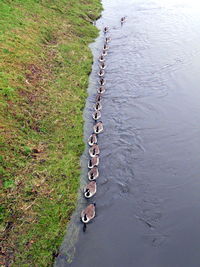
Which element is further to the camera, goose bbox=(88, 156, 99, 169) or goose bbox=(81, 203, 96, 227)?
goose bbox=(88, 156, 99, 169)

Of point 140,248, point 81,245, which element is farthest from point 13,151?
point 140,248

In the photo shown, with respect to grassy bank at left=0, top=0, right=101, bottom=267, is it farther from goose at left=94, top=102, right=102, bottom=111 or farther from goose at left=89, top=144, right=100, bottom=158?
goose at left=94, top=102, right=102, bottom=111

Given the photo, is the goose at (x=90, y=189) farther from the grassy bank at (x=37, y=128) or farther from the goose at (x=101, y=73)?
the goose at (x=101, y=73)

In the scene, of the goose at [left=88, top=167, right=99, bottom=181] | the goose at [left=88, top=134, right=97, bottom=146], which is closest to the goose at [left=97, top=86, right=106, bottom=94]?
the goose at [left=88, top=134, right=97, bottom=146]

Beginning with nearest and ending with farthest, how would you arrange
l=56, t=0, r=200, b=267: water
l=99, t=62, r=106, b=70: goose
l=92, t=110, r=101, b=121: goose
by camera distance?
l=56, t=0, r=200, b=267: water < l=92, t=110, r=101, b=121: goose < l=99, t=62, r=106, b=70: goose

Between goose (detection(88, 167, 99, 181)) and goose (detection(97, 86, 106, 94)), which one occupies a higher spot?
goose (detection(97, 86, 106, 94))

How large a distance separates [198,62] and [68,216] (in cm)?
2909

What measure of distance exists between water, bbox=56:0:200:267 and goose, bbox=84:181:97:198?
55cm

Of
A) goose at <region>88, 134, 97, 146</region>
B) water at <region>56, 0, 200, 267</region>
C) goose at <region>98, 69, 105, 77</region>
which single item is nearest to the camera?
water at <region>56, 0, 200, 267</region>

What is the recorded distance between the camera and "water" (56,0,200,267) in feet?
55.2

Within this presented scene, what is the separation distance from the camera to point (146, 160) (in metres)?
23.0

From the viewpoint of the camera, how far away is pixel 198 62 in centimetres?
3788

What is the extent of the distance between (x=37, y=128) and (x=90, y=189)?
24.2 feet

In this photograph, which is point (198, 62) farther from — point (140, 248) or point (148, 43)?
point (140, 248)
